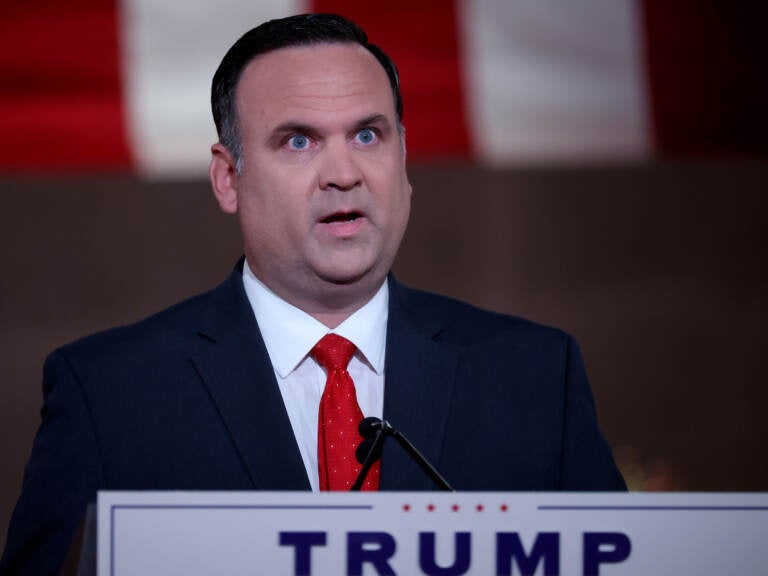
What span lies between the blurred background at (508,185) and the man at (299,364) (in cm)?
120

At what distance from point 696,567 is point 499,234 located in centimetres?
195

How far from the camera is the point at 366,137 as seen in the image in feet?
5.10

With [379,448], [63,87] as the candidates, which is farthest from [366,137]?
[63,87]

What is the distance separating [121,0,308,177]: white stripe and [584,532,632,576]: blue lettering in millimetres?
1815

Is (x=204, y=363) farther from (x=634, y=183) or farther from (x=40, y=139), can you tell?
(x=634, y=183)

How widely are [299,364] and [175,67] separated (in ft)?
4.56

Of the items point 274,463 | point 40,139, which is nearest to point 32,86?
point 40,139

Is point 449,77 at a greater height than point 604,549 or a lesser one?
greater

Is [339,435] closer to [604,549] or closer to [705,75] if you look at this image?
[604,549]

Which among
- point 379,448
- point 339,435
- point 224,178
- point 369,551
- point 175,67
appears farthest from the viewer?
point 175,67

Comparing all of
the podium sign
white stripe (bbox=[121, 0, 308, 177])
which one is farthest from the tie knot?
white stripe (bbox=[121, 0, 308, 177])

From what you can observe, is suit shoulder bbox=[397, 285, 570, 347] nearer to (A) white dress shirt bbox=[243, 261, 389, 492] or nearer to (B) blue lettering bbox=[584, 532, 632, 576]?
(A) white dress shirt bbox=[243, 261, 389, 492]

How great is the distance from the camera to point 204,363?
1.51 metres

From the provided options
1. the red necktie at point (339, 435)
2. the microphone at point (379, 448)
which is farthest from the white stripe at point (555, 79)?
the microphone at point (379, 448)
